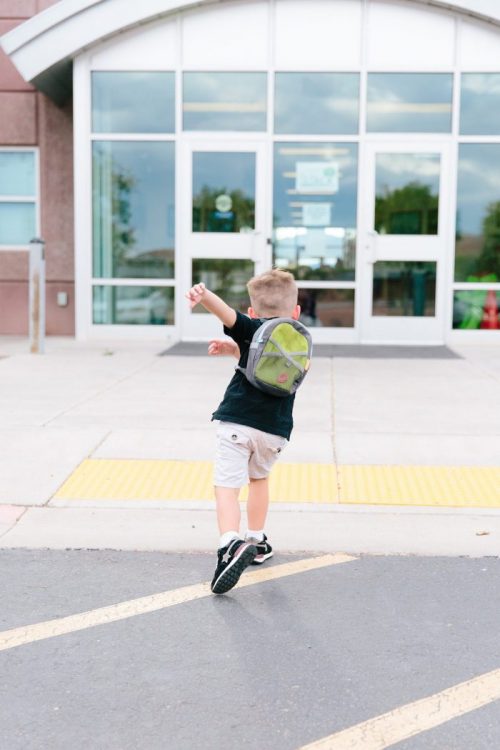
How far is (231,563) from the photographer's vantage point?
12.4ft

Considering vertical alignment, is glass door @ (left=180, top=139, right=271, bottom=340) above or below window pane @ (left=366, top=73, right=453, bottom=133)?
below

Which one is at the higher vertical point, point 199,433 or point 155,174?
point 155,174

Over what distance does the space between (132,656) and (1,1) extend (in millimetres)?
12987

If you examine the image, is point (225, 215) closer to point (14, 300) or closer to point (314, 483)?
point (14, 300)

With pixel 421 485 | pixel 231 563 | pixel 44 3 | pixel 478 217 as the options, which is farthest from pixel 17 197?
pixel 231 563

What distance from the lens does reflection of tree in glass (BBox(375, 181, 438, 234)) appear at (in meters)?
13.2

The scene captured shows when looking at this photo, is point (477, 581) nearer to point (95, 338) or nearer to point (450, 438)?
point (450, 438)

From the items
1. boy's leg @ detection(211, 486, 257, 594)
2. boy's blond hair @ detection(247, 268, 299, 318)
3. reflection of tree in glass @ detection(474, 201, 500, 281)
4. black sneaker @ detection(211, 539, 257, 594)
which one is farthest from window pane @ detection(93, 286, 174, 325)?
black sneaker @ detection(211, 539, 257, 594)

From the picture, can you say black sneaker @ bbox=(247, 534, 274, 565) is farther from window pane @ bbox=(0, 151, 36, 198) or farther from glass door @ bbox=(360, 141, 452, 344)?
window pane @ bbox=(0, 151, 36, 198)

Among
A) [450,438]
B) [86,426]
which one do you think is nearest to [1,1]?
[86,426]

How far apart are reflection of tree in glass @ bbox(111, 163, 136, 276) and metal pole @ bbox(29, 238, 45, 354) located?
1985 millimetres

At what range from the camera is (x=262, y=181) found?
13.2m

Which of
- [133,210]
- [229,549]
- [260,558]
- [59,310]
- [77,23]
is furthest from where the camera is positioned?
[59,310]

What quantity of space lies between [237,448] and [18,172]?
1151cm
